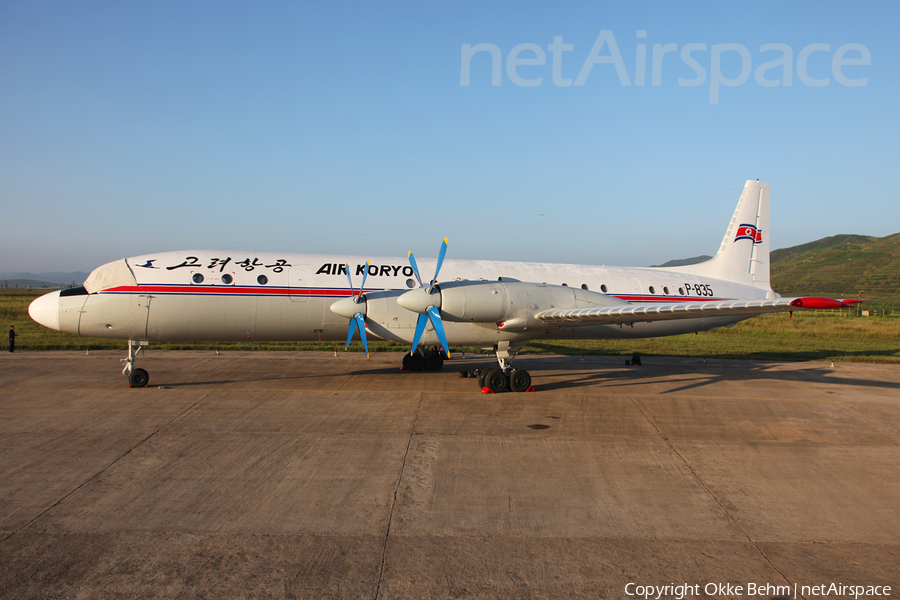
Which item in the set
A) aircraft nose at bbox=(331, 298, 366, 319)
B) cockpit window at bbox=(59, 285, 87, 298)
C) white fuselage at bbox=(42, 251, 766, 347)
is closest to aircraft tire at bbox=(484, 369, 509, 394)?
white fuselage at bbox=(42, 251, 766, 347)

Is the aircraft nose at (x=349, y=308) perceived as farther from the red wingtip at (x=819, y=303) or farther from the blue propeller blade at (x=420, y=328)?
the red wingtip at (x=819, y=303)

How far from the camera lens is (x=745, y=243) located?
21406 millimetres

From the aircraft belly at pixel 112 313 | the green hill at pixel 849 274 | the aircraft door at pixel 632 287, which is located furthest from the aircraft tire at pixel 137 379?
the green hill at pixel 849 274

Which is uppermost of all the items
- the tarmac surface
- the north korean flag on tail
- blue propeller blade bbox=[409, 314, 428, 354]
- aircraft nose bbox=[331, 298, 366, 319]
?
the north korean flag on tail

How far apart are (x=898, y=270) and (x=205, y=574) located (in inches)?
6879

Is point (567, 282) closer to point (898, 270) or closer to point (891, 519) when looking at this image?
point (891, 519)

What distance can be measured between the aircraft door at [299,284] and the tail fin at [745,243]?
1511 cm

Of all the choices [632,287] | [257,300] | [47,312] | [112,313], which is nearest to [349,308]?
[257,300]

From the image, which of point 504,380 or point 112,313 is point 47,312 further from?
point 504,380

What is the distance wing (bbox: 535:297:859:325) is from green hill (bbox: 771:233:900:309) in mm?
118474

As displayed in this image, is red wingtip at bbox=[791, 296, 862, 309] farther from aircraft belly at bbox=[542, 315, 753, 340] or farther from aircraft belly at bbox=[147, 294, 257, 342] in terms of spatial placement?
aircraft belly at bbox=[147, 294, 257, 342]

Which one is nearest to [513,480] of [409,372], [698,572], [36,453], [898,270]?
[698,572]

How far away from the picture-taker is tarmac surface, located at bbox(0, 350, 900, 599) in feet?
18.9

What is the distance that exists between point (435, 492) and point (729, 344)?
88.0ft
